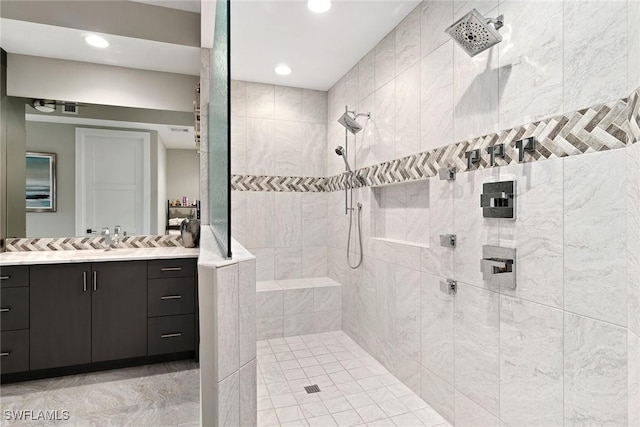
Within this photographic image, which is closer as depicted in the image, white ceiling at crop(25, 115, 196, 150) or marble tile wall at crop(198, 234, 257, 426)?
marble tile wall at crop(198, 234, 257, 426)

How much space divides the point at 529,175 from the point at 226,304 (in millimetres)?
1333

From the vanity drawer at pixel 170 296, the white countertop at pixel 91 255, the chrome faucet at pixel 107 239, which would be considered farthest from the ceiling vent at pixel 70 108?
the vanity drawer at pixel 170 296

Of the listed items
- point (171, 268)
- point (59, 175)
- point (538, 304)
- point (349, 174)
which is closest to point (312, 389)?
point (171, 268)

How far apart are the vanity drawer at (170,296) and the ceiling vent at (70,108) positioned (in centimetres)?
166

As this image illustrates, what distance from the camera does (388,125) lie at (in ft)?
8.40

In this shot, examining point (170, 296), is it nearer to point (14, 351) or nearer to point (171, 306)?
point (171, 306)

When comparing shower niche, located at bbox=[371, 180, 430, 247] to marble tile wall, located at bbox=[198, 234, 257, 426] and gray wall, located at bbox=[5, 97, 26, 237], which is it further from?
gray wall, located at bbox=[5, 97, 26, 237]

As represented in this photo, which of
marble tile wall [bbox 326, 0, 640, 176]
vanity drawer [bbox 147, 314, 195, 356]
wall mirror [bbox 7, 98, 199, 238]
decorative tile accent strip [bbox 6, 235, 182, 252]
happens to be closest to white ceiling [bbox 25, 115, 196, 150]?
wall mirror [bbox 7, 98, 199, 238]

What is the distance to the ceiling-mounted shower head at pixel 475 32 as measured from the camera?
1.42 meters

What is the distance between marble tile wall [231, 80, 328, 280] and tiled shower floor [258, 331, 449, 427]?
94 cm

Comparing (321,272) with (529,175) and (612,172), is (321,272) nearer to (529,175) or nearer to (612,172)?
(529,175)

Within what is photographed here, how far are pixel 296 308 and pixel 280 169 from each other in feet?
4.76

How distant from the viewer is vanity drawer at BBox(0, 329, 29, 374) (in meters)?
2.28

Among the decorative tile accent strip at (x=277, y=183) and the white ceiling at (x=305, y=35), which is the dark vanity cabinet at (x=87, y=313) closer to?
the decorative tile accent strip at (x=277, y=183)
